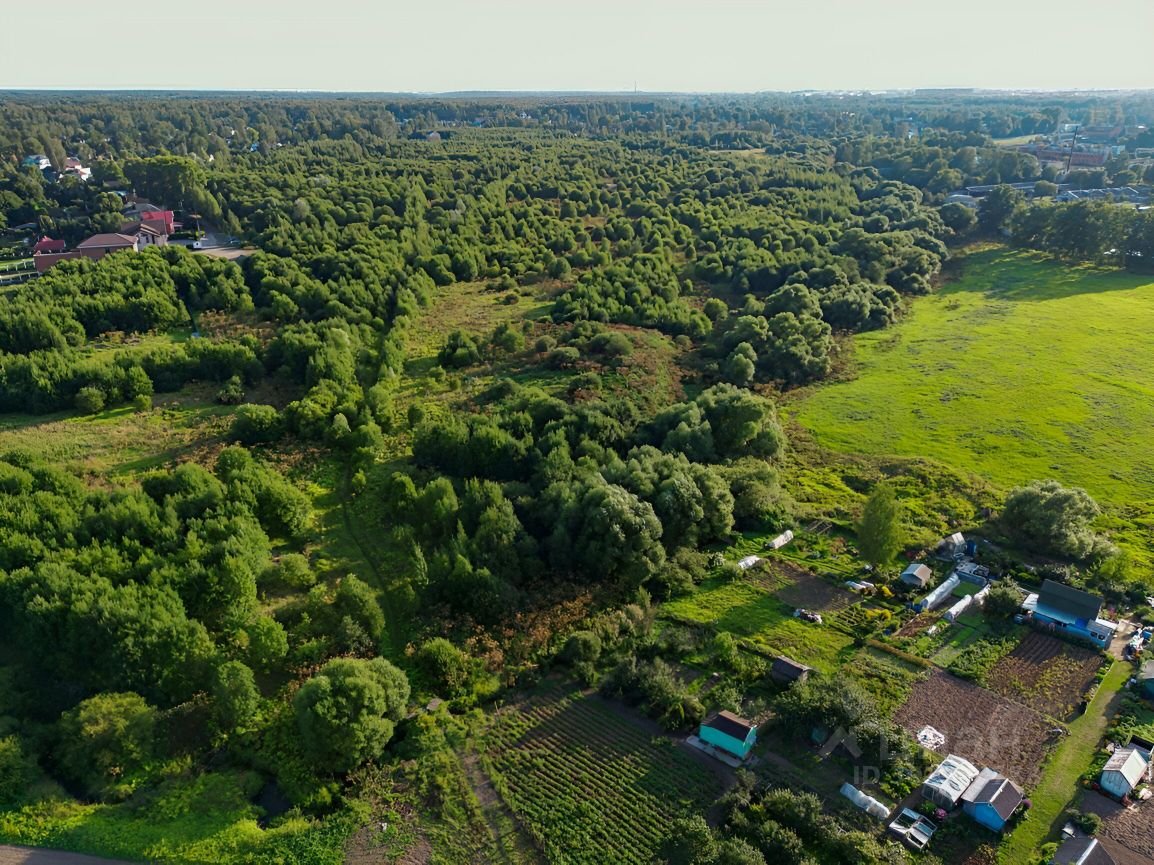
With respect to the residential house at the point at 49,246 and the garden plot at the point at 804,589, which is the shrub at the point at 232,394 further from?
the residential house at the point at 49,246

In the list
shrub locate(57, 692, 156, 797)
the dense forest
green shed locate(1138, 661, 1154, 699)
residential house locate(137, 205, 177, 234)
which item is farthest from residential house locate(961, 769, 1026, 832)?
residential house locate(137, 205, 177, 234)

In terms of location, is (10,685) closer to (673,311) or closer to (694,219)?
(673,311)

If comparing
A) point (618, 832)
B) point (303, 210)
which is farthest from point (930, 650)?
point (303, 210)

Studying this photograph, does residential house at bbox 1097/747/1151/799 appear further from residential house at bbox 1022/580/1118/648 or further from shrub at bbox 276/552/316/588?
shrub at bbox 276/552/316/588

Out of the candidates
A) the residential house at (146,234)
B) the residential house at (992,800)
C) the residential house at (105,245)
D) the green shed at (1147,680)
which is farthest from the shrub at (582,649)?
the residential house at (146,234)

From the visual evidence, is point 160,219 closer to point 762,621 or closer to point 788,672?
point 762,621

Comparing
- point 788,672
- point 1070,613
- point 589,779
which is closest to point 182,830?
point 589,779
